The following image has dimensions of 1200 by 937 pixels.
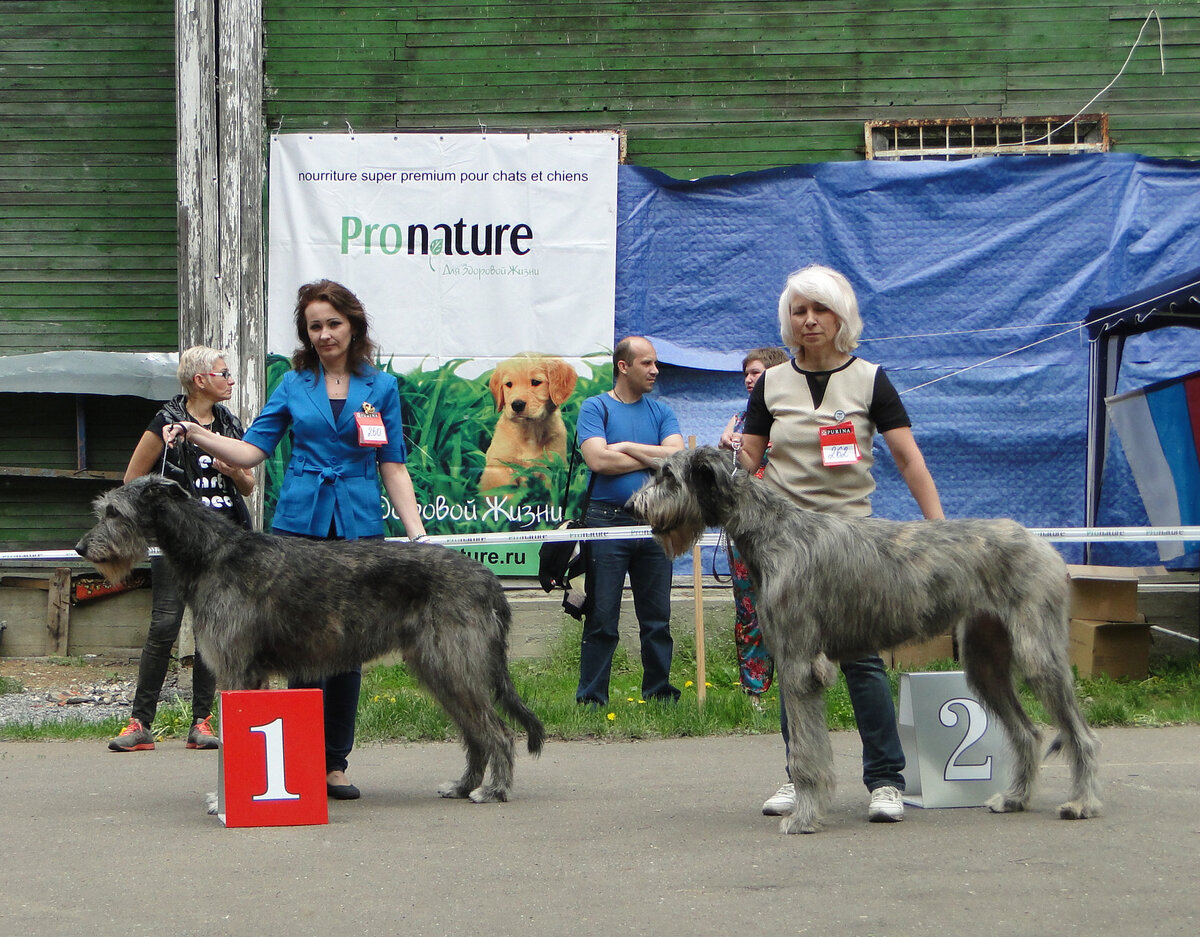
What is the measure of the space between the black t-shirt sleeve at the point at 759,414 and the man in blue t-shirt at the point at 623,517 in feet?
7.18

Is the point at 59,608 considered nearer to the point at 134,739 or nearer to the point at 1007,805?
the point at 134,739

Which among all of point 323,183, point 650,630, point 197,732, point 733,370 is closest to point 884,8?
point 733,370

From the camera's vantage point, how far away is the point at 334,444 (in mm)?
6031

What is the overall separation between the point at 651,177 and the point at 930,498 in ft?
19.9

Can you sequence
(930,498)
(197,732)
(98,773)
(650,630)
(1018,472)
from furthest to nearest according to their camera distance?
(1018,472) < (650,630) < (197,732) < (98,773) < (930,498)

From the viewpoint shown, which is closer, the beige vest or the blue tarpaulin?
the beige vest

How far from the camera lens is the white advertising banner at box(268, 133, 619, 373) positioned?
422 inches

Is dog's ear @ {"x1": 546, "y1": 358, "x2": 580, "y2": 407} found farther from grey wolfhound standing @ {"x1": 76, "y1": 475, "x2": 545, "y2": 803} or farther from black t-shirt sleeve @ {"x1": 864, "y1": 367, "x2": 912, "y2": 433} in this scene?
black t-shirt sleeve @ {"x1": 864, "y1": 367, "x2": 912, "y2": 433}

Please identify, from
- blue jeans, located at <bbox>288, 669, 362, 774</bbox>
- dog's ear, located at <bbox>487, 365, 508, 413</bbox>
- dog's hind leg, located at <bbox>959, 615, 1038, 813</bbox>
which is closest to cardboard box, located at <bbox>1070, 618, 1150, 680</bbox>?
dog's hind leg, located at <bbox>959, 615, 1038, 813</bbox>

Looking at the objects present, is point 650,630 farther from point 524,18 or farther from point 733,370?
point 524,18

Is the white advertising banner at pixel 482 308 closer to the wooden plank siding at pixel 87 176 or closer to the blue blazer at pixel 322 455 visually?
the wooden plank siding at pixel 87 176

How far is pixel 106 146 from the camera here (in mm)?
11578

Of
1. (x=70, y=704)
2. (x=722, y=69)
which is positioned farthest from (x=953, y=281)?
(x=70, y=704)

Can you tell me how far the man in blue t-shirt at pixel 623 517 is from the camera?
788 cm
